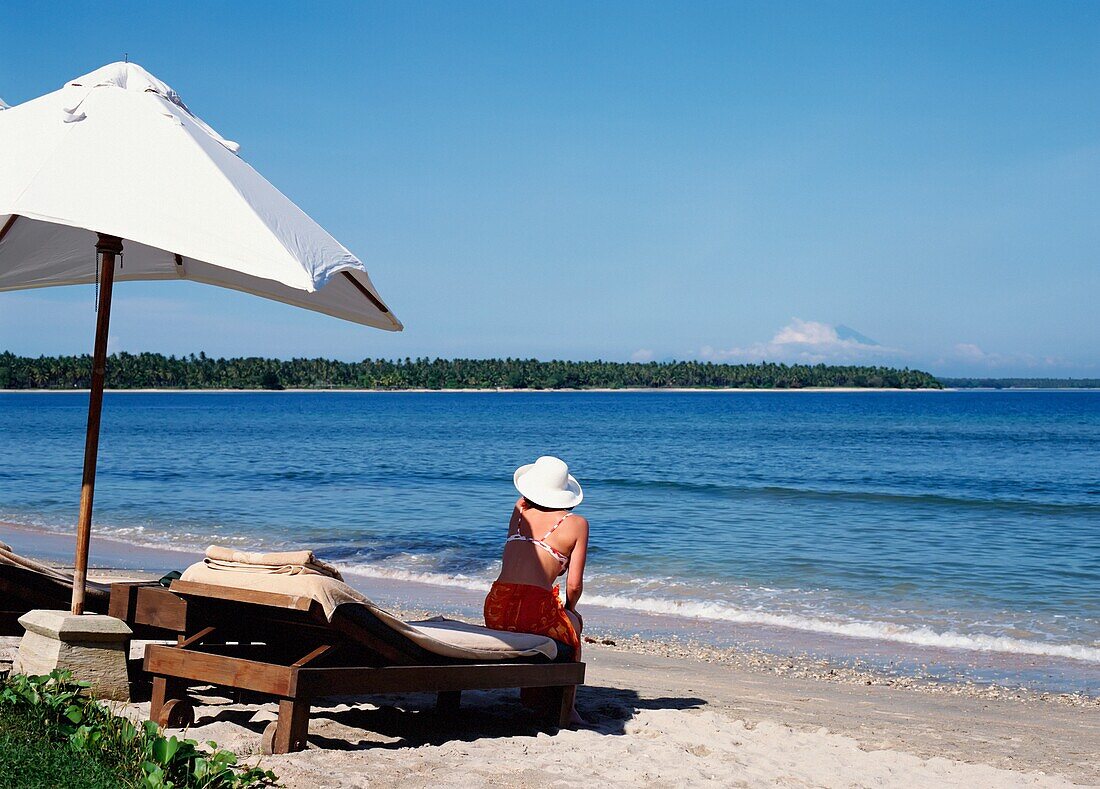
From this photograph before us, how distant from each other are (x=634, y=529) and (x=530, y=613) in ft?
44.4

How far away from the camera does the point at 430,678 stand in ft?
16.6

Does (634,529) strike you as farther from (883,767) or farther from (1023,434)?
(1023,434)

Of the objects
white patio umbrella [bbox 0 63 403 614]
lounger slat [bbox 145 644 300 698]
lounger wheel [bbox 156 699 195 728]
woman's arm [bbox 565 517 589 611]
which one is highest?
white patio umbrella [bbox 0 63 403 614]

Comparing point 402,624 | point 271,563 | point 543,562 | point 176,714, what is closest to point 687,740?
point 543,562

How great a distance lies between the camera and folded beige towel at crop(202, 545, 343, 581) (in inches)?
185

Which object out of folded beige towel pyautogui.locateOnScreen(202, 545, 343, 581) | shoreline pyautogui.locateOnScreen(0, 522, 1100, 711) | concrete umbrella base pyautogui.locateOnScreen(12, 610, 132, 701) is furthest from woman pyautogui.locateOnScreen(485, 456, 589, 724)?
shoreline pyautogui.locateOnScreen(0, 522, 1100, 711)

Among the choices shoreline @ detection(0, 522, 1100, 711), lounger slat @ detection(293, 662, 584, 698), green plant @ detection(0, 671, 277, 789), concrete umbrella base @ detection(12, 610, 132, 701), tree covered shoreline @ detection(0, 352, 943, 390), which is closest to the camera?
green plant @ detection(0, 671, 277, 789)

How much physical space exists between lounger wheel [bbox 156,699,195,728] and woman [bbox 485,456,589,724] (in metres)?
1.63

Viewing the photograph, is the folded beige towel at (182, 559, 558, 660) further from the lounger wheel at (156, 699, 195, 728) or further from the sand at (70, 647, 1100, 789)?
the lounger wheel at (156, 699, 195, 728)

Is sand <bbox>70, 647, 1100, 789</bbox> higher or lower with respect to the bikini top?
lower

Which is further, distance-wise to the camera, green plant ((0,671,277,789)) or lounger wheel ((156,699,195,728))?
lounger wheel ((156,699,195,728))

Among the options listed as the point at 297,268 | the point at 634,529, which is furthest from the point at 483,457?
the point at 297,268

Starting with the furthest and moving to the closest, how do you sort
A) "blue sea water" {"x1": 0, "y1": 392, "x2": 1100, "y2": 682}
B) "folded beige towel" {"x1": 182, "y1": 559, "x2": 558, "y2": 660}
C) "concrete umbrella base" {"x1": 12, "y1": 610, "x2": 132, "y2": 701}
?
"blue sea water" {"x1": 0, "y1": 392, "x2": 1100, "y2": 682} < "concrete umbrella base" {"x1": 12, "y1": 610, "x2": 132, "y2": 701} < "folded beige towel" {"x1": 182, "y1": 559, "x2": 558, "y2": 660}

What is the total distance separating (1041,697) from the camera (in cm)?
823
